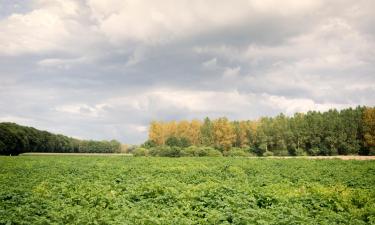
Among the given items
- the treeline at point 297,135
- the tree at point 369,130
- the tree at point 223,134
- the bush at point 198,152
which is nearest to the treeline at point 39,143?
the treeline at point 297,135

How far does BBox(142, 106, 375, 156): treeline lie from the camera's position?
351ft

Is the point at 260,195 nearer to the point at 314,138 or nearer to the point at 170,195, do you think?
the point at 170,195

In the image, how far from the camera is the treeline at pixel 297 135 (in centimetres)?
10688

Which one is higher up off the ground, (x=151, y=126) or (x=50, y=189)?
(x=151, y=126)

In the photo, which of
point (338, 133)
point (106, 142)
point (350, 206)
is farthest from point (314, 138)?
point (350, 206)

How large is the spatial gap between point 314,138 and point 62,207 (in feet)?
345

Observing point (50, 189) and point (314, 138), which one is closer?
point (50, 189)

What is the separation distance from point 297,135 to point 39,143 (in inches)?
2951

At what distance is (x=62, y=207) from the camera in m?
14.9

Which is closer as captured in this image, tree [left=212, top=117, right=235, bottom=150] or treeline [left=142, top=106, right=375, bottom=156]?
treeline [left=142, top=106, right=375, bottom=156]

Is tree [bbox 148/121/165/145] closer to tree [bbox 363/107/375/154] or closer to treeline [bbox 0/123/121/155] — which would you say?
treeline [bbox 0/123/121/155]

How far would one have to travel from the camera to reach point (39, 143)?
11219 cm

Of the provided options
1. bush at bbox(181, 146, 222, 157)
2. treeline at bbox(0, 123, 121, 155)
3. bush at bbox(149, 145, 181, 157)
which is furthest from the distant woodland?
bush at bbox(181, 146, 222, 157)

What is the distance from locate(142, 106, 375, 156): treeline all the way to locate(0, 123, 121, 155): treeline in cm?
2871
